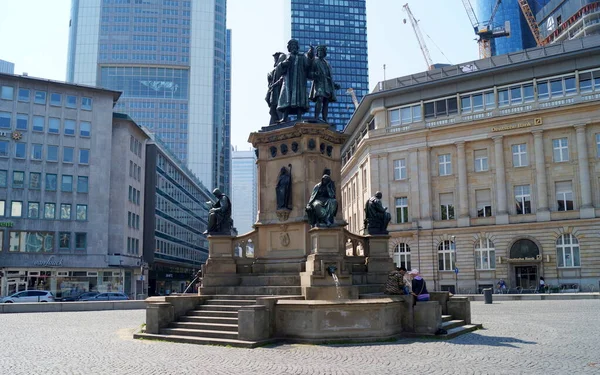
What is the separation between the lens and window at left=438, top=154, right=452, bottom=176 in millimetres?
61812

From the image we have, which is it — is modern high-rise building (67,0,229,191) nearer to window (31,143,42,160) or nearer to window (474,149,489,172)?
window (31,143,42,160)

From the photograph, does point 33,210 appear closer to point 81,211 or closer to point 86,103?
point 81,211

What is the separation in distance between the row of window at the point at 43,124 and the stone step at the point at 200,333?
161 feet

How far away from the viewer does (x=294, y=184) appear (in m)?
19.3

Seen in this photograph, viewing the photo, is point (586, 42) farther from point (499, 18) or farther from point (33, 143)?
point (499, 18)

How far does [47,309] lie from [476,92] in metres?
46.4

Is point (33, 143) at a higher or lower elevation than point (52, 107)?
lower

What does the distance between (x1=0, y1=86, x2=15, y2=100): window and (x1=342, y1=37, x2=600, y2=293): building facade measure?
112 feet

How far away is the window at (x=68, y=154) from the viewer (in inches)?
2315

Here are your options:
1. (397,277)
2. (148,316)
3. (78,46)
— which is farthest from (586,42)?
(78,46)

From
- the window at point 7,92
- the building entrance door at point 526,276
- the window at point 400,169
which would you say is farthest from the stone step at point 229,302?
the window at point 7,92

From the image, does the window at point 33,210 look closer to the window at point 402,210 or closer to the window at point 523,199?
the window at point 402,210

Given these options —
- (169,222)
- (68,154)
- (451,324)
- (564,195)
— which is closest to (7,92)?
(68,154)

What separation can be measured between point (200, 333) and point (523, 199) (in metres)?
49.7
